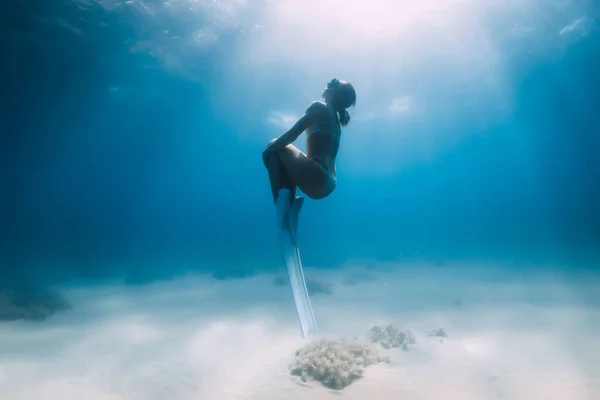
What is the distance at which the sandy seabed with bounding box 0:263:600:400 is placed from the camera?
645 cm

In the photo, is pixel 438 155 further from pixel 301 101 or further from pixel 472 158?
pixel 301 101

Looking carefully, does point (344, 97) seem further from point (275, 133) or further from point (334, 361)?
point (275, 133)

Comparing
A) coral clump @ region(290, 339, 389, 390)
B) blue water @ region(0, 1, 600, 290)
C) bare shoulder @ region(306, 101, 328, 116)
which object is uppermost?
blue water @ region(0, 1, 600, 290)

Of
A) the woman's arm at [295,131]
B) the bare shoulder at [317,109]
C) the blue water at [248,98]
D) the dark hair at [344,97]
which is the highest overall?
the blue water at [248,98]

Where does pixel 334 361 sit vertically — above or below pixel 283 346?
below

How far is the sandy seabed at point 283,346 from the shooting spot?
6445mm

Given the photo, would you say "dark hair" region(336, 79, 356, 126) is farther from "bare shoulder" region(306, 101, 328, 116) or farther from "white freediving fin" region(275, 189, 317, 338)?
"white freediving fin" region(275, 189, 317, 338)

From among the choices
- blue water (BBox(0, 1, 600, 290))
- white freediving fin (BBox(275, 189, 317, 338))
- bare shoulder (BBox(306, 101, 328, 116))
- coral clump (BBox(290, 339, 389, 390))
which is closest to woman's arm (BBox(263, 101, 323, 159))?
bare shoulder (BBox(306, 101, 328, 116))

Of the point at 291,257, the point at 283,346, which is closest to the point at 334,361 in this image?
the point at 283,346

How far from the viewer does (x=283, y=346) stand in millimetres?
8984

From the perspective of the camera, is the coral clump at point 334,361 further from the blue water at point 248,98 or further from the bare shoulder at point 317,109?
the blue water at point 248,98

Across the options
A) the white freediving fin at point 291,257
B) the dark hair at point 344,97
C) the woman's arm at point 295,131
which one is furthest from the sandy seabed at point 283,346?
the dark hair at point 344,97

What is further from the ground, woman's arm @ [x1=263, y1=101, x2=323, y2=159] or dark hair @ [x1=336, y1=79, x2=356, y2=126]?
dark hair @ [x1=336, y1=79, x2=356, y2=126]

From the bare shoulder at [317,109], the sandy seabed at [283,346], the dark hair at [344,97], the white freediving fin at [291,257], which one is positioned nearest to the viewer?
the white freediving fin at [291,257]
